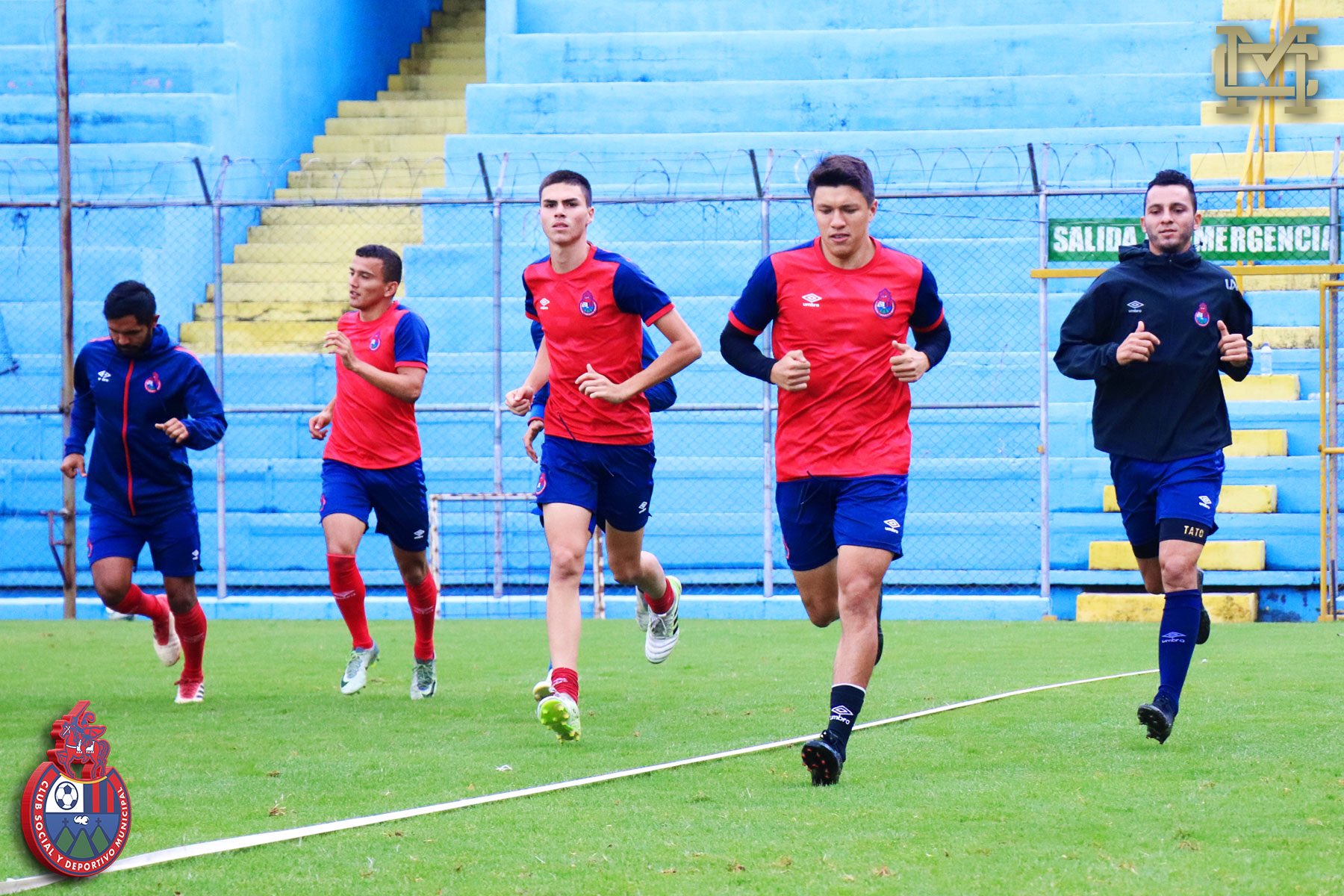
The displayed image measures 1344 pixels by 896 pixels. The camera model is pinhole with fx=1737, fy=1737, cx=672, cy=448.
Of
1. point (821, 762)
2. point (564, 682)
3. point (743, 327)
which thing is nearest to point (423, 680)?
point (564, 682)

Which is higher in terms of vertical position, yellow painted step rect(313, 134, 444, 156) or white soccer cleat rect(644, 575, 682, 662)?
yellow painted step rect(313, 134, 444, 156)

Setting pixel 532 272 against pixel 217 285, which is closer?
pixel 532 272

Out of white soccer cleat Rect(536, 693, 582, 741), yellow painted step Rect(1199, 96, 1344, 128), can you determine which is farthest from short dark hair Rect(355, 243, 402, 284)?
yellow painted step Rect(1199, 96, 1344, 128)

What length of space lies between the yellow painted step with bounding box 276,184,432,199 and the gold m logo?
8809 mm

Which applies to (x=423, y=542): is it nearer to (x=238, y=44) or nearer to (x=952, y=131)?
(x=952, y=131)

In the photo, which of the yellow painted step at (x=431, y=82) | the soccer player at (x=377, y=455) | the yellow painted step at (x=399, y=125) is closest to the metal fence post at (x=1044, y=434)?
the soccer player at (x=377, y=455)

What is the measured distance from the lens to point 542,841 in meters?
4.40

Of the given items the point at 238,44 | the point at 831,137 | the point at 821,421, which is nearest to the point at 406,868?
the point at 821,421

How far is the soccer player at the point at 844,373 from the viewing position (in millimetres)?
5672

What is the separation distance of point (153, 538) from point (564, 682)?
2.77 m

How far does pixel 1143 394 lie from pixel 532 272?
2424mm

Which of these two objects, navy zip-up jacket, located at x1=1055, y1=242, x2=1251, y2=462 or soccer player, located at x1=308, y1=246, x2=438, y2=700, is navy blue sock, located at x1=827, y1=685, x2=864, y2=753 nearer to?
navy zip-up jacket, located at x1=1055, y1=242, x2=1251, y2=462

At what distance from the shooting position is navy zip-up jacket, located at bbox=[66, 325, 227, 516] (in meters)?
8.05

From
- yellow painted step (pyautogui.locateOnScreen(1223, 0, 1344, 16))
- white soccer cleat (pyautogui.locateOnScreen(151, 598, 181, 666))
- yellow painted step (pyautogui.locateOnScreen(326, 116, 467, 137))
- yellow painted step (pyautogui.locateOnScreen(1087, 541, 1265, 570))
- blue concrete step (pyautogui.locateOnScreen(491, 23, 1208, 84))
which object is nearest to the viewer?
white soccer cleat (pyautogui.locateOnScreen(151, 598, 181, 666))
